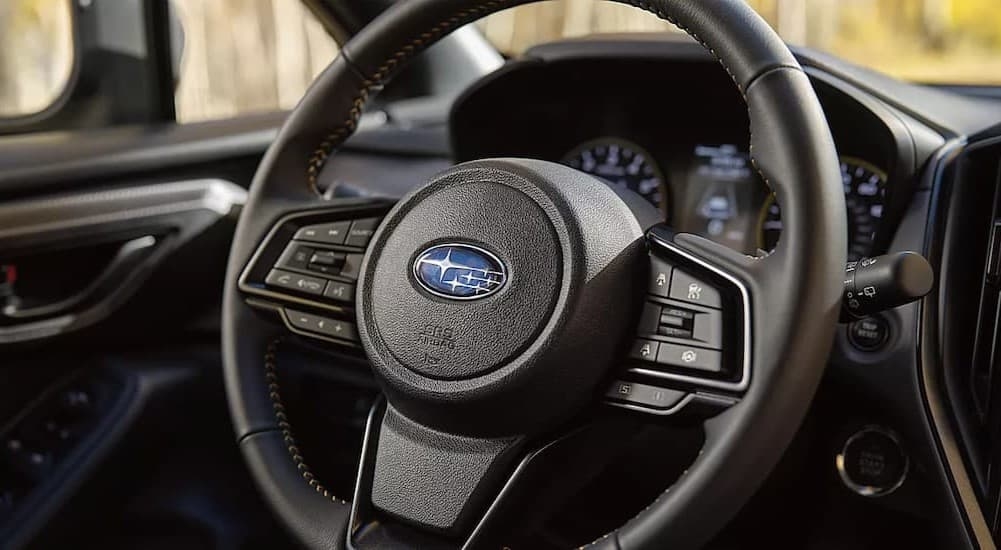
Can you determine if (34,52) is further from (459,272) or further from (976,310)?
(976,310)

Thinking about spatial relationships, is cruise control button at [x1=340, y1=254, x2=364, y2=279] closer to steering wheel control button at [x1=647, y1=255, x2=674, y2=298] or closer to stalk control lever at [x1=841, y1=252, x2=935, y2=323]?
steering wheel control button at [x1=647, y1=255, x2=674, y2=298]

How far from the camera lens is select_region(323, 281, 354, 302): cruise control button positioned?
1.02 meters

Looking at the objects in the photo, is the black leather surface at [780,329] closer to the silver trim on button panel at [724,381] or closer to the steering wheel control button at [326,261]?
the silver trim on button panel at [724,381]

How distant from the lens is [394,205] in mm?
1030

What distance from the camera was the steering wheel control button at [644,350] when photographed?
863 millimetres

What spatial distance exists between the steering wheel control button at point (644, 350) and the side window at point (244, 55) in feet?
3.86

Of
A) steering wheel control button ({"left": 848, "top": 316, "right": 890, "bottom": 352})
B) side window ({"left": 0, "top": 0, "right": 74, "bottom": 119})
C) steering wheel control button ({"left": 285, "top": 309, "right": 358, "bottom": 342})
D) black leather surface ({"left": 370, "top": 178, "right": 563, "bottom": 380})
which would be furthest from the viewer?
side window ({"left": 0, "top": 0, "right": 74, "bottom": 119})

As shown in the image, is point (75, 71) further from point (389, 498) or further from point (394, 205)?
point (389, 498)

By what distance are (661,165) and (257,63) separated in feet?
3.48

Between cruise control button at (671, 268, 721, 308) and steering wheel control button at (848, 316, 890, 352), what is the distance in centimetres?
33

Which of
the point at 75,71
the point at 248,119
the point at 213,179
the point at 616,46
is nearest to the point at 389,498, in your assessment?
the point at 616,46

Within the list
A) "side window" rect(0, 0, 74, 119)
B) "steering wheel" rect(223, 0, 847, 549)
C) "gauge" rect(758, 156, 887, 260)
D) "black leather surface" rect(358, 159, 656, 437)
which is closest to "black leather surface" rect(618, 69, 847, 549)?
"steering wheel" rect(223, 0, 847, 549)

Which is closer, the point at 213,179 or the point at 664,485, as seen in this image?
the point at 664,485

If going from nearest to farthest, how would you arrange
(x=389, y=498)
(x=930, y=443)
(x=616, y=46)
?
(x=389, y=498)
(x=930, y=443)
(x=616, y=46)
